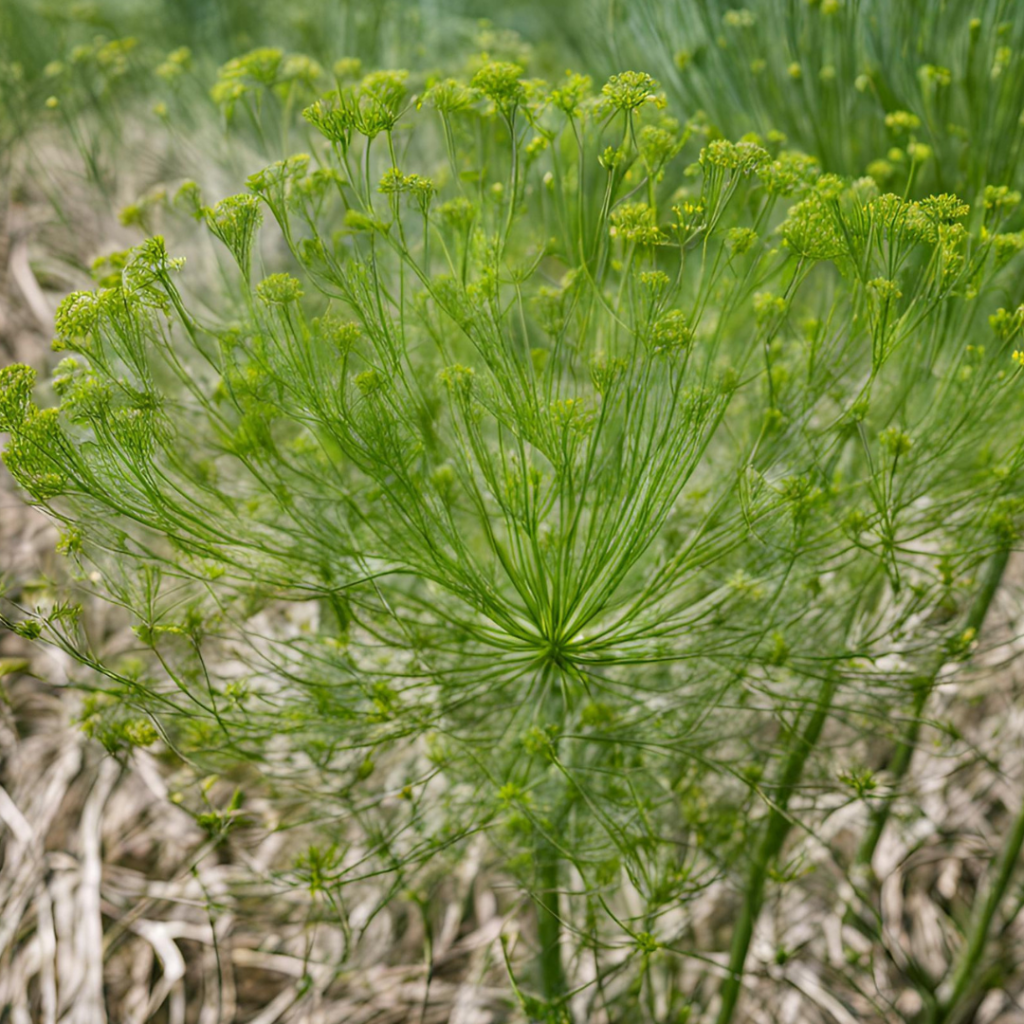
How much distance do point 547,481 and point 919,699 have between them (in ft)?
2.32

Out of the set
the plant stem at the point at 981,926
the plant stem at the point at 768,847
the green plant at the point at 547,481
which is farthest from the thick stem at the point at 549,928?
the plant stem at the point at 981,926

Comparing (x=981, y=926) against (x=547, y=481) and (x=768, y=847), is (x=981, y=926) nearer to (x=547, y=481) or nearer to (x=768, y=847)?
(x=768, y=847)

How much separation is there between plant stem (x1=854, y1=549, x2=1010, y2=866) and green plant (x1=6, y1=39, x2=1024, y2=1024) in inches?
0.7

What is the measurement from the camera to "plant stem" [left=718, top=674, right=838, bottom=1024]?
1.65m

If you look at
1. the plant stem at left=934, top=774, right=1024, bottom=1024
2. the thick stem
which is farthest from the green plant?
the plant stem at left=934, top=774, right=1024, bottom=1024

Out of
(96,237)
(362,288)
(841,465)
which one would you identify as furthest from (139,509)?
(96,237)

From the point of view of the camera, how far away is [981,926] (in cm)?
201

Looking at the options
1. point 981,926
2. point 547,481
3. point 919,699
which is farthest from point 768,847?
point 547,481

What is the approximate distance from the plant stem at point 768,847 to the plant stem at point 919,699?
14 cm

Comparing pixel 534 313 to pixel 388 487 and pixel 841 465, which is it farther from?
pixel 841 465

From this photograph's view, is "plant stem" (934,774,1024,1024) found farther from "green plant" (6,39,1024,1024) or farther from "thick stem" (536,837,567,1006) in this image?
"thick stem" (536,837,567,1006)

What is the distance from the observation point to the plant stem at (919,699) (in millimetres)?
1535

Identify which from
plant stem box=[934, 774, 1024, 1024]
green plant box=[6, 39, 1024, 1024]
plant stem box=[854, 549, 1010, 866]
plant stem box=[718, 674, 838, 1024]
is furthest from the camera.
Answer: plant stem box=[934, 774, 1024, 1024]

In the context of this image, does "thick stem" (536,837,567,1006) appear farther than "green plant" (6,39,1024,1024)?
Yes
